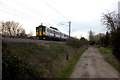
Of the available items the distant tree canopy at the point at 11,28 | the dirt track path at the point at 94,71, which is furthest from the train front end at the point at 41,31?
the distant tree canopy at the point at 11,28

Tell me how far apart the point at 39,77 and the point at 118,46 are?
472 centimetres

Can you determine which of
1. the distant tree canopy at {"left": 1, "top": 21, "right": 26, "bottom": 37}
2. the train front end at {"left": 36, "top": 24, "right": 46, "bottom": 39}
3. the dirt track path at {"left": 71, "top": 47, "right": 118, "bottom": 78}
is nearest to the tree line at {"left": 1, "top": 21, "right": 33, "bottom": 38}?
the distant tree canopy at {"left": 1, "top": 21, "right": 26, "bottom": 37}

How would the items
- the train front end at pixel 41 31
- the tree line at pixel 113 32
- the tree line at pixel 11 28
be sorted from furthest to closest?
the tree line at pixel 11 28 → the train front end at pixel 41 31 → the tree line at pixel 113 32

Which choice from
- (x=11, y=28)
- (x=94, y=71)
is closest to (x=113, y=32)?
(x=94, y=71)

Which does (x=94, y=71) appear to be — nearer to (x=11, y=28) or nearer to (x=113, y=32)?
(x=113, y=32)

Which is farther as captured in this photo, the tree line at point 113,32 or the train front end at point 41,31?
the train front end at point 41,31

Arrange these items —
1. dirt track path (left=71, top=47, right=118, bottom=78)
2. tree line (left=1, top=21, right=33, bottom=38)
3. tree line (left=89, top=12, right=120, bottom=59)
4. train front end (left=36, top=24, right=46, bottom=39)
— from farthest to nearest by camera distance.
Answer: tree line (left=1, top=21, right=33, bottom=38)
train front end (left=36, top=24, right=46, bottom=39)
dirt track path (left=71, top=47, right=118, bottom=78)
tree line (left=89, top=12, right=120, bottom=59)

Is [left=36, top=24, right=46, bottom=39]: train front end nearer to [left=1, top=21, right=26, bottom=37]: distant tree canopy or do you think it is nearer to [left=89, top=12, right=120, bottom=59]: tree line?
[left=89, top=12, right=120, bottom=59]: tree line

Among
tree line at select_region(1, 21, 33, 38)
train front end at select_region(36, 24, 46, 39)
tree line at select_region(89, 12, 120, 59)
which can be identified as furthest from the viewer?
tree line at select_region(1, 21, 33, 38)

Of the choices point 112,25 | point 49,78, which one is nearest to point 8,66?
point 49,78

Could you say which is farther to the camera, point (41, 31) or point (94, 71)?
point (41, 31)

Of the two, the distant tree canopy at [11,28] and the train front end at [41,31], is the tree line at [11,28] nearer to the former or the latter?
the distant tree canopy at [11,28]

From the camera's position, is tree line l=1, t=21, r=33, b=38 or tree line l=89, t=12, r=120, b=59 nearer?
tree line l=89, t=12, r=120, b=59

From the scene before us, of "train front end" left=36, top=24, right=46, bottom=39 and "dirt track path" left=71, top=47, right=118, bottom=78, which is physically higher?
"train front end" left=36, top=24, right=46, bottom=39
